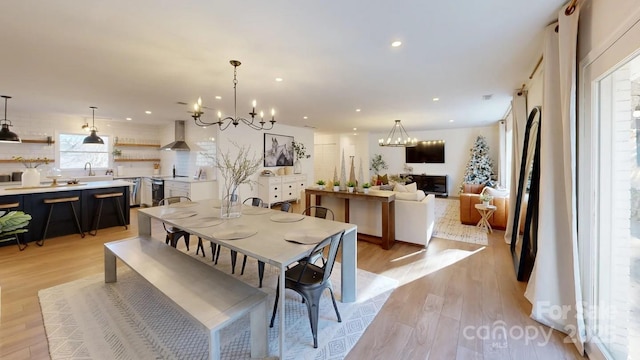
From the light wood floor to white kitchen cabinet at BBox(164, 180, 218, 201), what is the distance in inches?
87.1

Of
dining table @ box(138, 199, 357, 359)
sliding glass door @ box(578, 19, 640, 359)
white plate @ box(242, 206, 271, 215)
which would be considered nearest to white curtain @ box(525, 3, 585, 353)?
sliding glass door @ box(578, 19, 640, 359)

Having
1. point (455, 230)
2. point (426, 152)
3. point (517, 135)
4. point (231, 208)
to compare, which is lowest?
point (455, 230)

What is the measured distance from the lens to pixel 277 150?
771 cm

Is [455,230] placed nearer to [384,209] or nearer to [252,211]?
[384,209]

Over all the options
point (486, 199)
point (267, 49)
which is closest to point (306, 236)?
point (267, 49)

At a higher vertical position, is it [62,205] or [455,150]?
[455,150]

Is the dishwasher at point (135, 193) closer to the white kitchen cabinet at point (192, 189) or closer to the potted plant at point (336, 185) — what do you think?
the white kitchen cabinet at point (192, 189)

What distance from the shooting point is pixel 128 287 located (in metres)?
2.81

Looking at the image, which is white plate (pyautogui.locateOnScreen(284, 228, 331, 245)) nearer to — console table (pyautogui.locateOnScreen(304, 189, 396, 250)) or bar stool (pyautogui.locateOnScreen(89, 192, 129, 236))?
console table (pyautogui.locateOnScreen(304, 189, 396, 250))

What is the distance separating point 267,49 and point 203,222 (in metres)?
1.87

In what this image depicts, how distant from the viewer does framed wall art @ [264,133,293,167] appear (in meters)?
7.43

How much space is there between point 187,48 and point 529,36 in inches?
128

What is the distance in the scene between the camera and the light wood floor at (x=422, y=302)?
1928 millimetres

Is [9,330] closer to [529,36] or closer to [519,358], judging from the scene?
[519,358]
